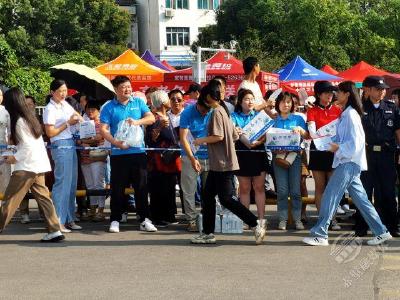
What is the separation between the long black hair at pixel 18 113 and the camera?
848 centimetres

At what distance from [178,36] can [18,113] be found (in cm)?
5615

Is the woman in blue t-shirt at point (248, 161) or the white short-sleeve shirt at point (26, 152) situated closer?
the white short-sleeve shirt at point (26, 152)

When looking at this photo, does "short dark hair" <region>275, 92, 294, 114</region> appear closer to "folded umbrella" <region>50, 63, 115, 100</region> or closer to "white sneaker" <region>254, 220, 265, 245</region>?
"white sneaker" <region>254, 220, 265, 245</region>

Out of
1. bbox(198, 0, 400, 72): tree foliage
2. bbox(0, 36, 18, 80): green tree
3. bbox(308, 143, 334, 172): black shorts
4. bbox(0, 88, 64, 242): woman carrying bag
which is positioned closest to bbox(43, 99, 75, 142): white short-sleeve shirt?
bbox(0, 88, 64, 242): woman carrying bag

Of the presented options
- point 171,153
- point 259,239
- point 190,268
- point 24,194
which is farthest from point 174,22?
point 190,268

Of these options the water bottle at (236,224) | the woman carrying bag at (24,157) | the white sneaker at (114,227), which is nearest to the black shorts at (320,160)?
the water bottle at (236,224)

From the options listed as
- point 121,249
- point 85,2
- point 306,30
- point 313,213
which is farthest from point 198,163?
point 85,2

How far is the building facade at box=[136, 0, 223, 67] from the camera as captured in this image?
63.1 metres

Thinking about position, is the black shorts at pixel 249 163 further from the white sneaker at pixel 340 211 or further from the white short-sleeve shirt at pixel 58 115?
the white short-sleeve shirt at pixel 58 115

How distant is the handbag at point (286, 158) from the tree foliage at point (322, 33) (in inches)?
1294

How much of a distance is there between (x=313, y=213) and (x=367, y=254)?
10.6ft

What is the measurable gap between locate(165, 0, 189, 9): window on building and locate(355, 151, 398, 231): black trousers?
56.1 metres

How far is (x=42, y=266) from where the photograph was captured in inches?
292

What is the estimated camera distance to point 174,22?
209 ft
